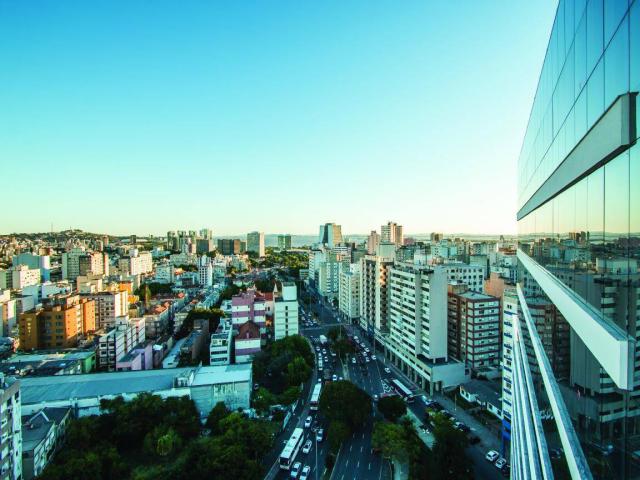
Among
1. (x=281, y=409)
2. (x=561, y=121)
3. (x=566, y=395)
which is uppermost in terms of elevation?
(x=561, y=121)

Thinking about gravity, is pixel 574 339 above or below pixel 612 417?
above

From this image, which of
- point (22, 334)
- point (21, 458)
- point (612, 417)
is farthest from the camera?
point (22, 334)

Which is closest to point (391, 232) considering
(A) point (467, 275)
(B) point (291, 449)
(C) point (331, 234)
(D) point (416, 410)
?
(C) point (331, 234)

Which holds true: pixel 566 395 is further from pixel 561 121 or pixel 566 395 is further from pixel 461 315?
pixel 461 315

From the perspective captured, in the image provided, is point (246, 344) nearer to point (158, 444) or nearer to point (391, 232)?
point (158, 444)

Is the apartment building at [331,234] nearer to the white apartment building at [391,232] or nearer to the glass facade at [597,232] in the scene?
the white apartment building at [391,232]

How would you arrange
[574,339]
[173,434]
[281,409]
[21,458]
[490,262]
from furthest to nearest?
[490,262], [281,409], [173,434], [21,458], [574,339]

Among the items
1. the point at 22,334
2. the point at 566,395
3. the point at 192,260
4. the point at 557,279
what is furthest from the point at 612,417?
the point at 192,260
